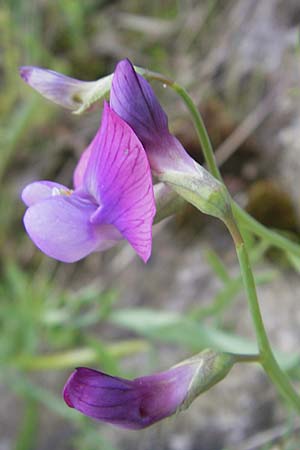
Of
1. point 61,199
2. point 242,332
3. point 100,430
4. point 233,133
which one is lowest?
point 100,430

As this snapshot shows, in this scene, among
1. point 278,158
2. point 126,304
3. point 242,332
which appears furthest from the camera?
→ point 126,304

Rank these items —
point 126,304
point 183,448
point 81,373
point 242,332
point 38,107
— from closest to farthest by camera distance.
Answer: point 81,373, point 183,448, point 242,332, point 126,304, point 38,107

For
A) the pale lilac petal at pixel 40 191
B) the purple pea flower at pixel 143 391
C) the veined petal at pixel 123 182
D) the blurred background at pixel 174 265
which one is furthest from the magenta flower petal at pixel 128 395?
the blurred background at pixel 174 265

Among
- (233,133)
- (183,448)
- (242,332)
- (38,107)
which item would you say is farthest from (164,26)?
(183,448)

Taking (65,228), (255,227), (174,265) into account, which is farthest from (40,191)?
(174,265)

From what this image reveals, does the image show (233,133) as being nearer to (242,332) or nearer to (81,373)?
(242,332)

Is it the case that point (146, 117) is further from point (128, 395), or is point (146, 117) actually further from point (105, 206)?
point (128, 395)
